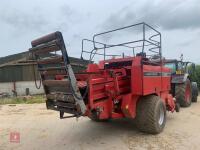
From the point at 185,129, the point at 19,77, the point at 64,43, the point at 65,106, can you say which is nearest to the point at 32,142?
the point at 65,106

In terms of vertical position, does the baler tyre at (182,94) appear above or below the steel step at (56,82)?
below

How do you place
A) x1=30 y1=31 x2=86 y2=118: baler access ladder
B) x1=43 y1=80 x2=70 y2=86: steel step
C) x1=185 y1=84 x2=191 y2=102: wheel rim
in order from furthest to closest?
x1=185 y1=84 x2=191 y2=102: wheel rim < x1=43 y1=80 x2=70 y2=86: steel step < x1=30 y1=31 x2=86 y2=118: baler access ladder

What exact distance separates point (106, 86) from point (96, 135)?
155cm

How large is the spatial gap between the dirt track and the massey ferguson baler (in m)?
0.53

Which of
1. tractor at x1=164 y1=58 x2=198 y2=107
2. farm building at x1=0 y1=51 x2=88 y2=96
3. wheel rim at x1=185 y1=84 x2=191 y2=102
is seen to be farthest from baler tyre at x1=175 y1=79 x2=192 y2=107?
farm building at x1=0 y1=51 x2=88 y2=96

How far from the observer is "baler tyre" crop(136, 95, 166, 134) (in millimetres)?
6719

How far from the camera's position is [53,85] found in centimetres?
609

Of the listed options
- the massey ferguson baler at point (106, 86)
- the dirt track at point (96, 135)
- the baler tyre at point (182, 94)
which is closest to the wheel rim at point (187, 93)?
the baler tyre at point (182, 94)

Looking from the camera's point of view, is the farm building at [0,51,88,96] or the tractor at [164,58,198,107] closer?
the tractor at [164,58,198,107]

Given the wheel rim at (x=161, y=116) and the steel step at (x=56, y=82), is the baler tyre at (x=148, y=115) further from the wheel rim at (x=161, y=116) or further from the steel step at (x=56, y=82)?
the steel step at (x=56, y=82)

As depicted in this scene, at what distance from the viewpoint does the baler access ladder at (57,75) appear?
5395mm

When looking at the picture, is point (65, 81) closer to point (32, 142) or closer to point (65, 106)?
point (65, 106)

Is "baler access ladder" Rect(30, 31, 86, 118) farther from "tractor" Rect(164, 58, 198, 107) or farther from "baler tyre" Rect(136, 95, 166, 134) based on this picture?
"tractor" Rect(164, 58, 198, 107)

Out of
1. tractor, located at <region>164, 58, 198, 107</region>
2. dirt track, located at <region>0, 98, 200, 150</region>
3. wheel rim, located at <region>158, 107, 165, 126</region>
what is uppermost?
tractor, located at <region>164, 58, 198, 107</region>
